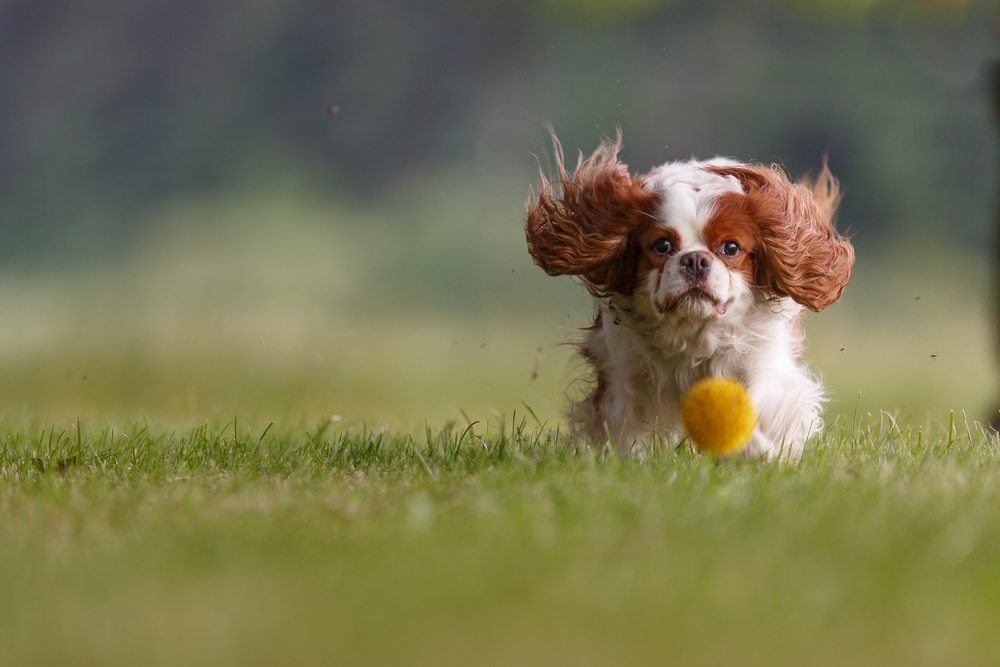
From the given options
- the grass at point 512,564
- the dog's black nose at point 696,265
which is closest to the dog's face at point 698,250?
the dog's black nose at point 696,265

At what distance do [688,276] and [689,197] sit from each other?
1.02ft

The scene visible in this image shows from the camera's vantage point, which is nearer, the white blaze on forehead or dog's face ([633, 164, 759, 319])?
dog's face ([633, 164, 759, 319])

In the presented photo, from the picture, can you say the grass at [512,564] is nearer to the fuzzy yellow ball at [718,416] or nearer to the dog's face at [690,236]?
the fuzzy yellow ball at [718,416]

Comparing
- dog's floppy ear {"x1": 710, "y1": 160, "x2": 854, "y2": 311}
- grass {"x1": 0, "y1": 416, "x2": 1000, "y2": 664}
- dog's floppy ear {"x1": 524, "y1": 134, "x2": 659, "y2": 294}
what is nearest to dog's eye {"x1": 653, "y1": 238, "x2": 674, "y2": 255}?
dog's floppy ear {"x1": 524, "y1": 134, "x2": 659, "y2": 294}

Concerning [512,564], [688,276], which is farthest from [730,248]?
[512,564]

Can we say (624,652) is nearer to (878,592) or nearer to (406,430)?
(878,592)

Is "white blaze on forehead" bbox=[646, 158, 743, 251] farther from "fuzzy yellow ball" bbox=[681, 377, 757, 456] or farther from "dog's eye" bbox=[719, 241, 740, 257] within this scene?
"fuzzy yellow ball" bbox=[681, 377, 757, 456]

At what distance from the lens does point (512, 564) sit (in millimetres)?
2420

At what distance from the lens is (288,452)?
13.5ft

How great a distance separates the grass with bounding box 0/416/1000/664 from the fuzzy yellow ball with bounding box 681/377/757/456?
0.12 m

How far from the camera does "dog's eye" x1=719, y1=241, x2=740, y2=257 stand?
3783mm

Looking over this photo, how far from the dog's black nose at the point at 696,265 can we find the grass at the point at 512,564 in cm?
52

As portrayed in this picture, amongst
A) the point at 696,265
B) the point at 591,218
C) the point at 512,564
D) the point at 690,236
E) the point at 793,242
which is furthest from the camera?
the point at 591,218

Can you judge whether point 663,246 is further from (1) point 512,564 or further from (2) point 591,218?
(1) point 512,564
